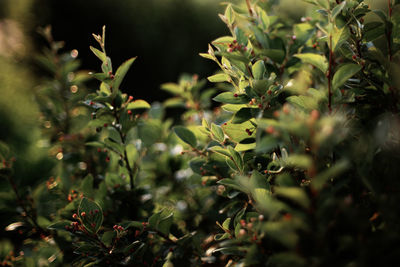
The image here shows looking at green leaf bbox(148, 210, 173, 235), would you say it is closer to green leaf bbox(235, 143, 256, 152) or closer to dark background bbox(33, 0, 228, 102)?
green leaf bbox(235, 143, 256, 152)

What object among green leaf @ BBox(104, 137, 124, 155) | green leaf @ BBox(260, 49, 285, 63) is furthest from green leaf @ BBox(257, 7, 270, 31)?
green leaf @ BBox(104, 137, 124, 155)

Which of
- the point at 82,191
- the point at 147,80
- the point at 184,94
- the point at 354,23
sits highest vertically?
the point at 354,23

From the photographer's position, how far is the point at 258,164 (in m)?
0.66

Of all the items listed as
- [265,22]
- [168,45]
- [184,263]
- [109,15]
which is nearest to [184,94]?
[265,22]

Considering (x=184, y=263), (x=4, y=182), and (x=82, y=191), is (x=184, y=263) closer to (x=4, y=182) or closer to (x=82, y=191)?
(x=82, y=191)

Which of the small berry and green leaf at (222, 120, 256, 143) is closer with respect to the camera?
the small berry

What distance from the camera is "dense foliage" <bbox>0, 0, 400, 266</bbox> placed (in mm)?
413

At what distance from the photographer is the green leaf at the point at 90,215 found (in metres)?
0.63

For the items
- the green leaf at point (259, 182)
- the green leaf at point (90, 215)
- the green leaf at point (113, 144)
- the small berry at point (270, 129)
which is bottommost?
the green leaf at point (90, 215)

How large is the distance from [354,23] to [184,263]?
0.66 meters

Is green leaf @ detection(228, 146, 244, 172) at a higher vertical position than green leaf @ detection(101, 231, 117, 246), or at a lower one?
higher

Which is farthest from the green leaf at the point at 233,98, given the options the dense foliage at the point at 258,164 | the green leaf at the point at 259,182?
the green leaf at the point at 259,182

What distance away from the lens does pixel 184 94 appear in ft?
3.78

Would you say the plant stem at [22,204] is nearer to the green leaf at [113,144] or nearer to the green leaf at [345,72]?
the green leaf at [113,144]
